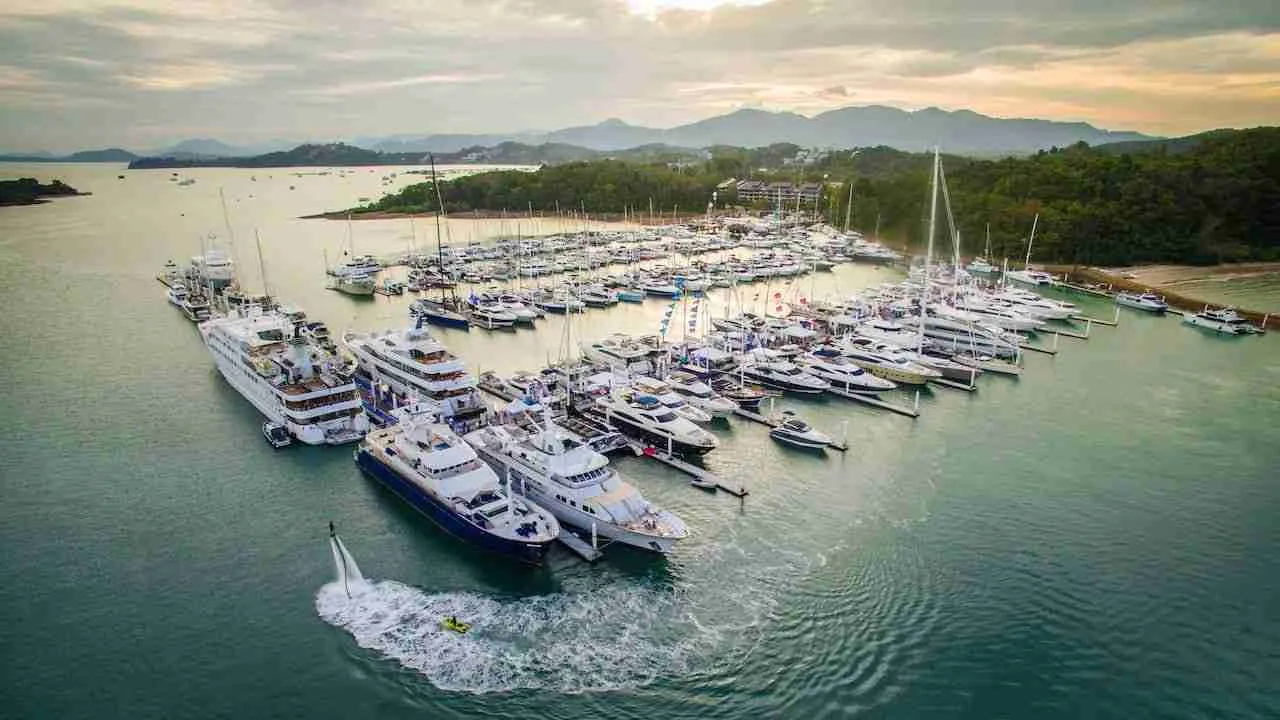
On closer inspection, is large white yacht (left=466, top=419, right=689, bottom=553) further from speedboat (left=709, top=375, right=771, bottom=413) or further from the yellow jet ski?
speedboat (left=709, top=375, right=771, bottom=413)

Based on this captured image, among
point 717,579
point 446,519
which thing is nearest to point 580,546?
point 717,579

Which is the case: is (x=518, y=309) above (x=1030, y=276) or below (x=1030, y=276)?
below

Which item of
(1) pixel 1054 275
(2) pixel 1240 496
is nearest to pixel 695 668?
(2) pixel 1240 496

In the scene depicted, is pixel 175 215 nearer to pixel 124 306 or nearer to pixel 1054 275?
pixel 124 306

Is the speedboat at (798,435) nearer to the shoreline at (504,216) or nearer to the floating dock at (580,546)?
the floating dock at (580,546)

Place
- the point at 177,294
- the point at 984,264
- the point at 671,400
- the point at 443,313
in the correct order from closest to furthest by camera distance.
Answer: the point at 671,400, the point at 443,313, the point at 177,294, the point at 984,264

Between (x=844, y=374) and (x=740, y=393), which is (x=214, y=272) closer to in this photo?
(x=740, y=393)

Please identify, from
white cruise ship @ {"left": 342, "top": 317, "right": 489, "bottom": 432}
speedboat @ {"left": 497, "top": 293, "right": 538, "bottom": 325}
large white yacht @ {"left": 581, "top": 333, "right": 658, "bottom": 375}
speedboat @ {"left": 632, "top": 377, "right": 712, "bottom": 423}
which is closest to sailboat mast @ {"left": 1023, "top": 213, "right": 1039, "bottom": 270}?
large white yacht @ {"left": 581, "top": 333, "right": 658, "bottom": 375}
